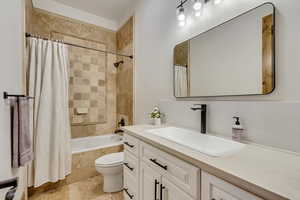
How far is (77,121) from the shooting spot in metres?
2.62

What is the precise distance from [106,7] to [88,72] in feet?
4.05

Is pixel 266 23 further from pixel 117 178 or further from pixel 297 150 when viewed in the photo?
pixel 117 178

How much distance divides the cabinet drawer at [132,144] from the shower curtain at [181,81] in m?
0.67

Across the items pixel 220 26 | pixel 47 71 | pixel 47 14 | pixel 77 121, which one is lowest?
pixel 77 121

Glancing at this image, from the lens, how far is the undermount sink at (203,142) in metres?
0.78

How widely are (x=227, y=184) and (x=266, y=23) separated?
0.97 m

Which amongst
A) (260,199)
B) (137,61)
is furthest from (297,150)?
(137,61)

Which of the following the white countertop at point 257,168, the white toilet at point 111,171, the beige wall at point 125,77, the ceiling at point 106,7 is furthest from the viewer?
the beige wall at point 125,77

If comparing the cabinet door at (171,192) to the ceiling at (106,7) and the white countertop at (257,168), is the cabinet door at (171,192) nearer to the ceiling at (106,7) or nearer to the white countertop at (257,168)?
the white countertop at (257,168)

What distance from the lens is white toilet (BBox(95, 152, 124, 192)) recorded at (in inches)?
67.3

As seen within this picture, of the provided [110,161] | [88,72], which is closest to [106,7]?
[88,72]

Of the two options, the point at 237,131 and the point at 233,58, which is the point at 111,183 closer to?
the point at 237,131

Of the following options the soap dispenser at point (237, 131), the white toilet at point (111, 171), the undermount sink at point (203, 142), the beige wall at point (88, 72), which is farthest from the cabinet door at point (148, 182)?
the beige wall at point (88, 72)

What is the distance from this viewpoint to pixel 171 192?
843 mm
